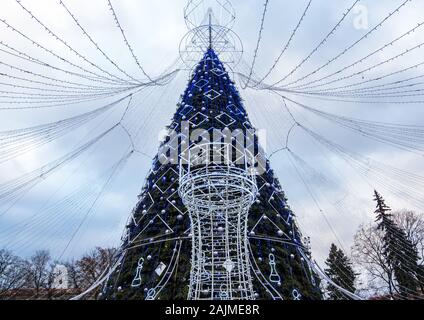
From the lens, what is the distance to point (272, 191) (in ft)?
29.1

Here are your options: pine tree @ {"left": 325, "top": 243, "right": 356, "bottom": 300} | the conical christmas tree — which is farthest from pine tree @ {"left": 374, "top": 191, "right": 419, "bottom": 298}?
the conical christmas tree

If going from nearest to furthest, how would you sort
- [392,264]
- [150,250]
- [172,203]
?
[150,250] < [172,203] < [392,264]

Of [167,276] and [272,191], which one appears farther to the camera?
[272,191]

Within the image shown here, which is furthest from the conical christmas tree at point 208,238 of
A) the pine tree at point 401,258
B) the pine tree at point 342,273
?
the pine tree at point 401,258

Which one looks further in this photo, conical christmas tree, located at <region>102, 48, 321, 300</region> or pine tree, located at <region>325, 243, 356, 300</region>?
pine tree, located at <region>325, 243, 356, 300</region>

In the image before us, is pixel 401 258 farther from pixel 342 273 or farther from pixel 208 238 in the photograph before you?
pixel 208 238

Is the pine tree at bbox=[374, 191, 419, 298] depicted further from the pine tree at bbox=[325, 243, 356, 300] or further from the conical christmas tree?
the conical christmas tree

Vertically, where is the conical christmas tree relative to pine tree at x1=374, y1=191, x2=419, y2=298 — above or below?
below

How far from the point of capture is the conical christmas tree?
5.84 metres

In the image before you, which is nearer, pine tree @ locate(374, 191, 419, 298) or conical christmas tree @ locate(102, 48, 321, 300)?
conical christmas tree @ locate(102, 48, 321, 300)
